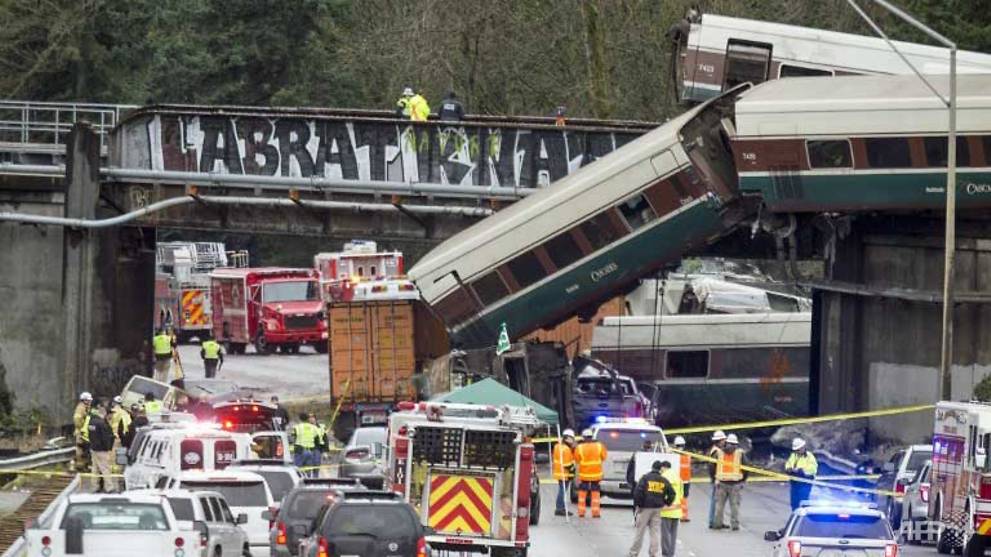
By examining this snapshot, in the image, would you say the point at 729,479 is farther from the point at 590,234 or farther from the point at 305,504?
the point at 305,504

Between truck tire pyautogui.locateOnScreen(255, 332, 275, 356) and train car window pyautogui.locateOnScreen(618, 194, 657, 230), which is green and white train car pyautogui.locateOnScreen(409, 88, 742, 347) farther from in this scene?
truck tire pyautogui.locateOnScreen(255, 332, 275, 356)

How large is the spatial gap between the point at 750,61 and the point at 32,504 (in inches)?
737

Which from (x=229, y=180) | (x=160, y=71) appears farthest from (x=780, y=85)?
(x=160, y=71)

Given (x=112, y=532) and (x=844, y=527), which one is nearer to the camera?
(x=112, y=532)

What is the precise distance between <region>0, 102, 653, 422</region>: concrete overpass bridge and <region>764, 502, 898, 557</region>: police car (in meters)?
22.3

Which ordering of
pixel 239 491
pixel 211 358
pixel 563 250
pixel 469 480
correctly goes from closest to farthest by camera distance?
pixel 469 480 < pixel 239 491 < pixel 563 250 < pixel 211 358

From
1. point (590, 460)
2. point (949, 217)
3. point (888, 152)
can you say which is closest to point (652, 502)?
point (590, 460)

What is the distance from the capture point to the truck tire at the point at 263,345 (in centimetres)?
7506

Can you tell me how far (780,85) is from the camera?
145 feet

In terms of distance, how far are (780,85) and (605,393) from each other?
8.10 meters

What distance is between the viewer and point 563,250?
45.1 meters

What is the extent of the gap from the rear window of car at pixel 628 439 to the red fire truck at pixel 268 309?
34.7m

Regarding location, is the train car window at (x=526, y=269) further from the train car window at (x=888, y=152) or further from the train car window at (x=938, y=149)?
the train car window at (x=938, y=149)

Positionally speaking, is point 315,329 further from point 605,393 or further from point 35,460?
point 35,460
